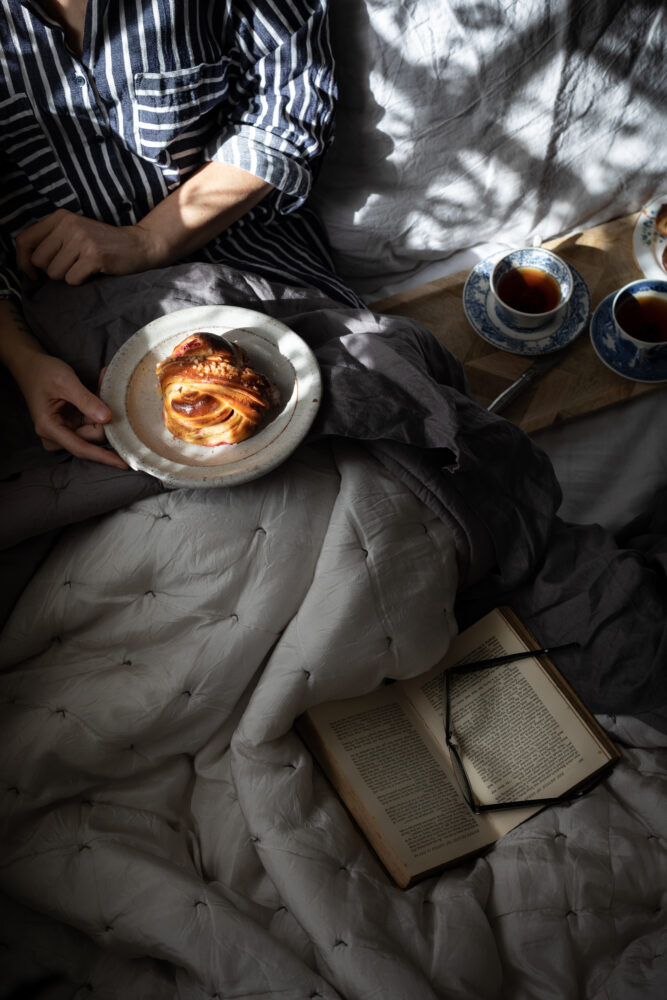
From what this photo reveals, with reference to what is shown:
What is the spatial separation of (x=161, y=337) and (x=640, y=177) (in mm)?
993

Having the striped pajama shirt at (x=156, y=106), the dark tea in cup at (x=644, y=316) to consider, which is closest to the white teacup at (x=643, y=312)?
the dark tea in cup at (x=644, y=316)

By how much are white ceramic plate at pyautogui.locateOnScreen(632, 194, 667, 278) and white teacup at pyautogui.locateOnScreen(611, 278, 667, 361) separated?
0.16 metres

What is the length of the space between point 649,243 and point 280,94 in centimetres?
77

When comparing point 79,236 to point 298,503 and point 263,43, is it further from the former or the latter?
point 298,503

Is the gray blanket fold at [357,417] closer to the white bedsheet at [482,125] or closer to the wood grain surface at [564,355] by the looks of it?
the wood grain surface at [564,355]

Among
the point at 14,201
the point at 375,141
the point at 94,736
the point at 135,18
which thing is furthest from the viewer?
the point at 375,141

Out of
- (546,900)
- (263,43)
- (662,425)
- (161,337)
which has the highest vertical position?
(263,43)

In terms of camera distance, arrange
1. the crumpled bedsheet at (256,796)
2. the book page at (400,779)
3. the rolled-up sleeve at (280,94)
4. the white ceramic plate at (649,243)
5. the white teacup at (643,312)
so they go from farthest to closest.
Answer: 1. the white ceramic plate at (649,243)
2. the white teacup at (643,312)
3. the rolled-up sleeve at (280,94)
4. the book page at (400,779)
5. the crumpled bedsheet at (256,796)

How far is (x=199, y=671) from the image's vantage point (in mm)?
844

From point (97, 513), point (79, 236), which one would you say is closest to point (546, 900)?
point (97, 513)

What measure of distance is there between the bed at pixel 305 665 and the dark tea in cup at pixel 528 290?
0.29 m

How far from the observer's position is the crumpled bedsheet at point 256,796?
2.47 ft

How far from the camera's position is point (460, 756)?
95 cm

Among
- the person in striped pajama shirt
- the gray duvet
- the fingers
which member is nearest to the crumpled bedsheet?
the gray duvet
